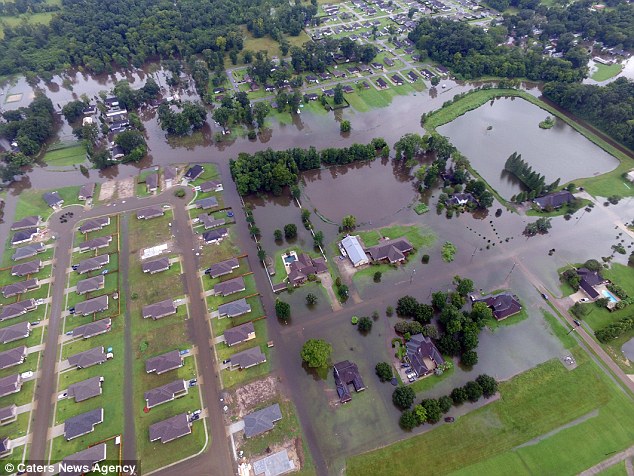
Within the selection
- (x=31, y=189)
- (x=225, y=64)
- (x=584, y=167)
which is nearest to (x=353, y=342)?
(x=584, y=167)

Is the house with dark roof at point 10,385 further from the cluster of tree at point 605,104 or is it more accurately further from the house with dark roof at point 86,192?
the cluster of tree at point 605,104

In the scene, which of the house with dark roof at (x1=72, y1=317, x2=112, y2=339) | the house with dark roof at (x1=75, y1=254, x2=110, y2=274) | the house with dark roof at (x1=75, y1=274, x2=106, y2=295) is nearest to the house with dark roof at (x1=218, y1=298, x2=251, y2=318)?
the house with dark roof at (x1=72, y1=317, x2=112, y2=339)

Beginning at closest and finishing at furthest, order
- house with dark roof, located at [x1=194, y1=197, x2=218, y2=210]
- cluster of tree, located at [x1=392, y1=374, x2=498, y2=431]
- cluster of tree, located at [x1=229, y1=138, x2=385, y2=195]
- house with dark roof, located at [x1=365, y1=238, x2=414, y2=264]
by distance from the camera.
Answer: cluster of tree, located at [x1=392, y1=374, x2=498, y2=431], house with dark roof, located at [x1=365, y1=238, x2=414, y2=264], house with dark roof, located at [x1=194, y1=197, x2=218, y2=210], cluster of tree, located at [x1=229, y1=138, x2=385, y2=195]

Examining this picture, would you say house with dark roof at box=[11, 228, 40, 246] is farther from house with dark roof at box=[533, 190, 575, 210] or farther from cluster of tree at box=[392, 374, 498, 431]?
house with dark roof at box=[533, 190, 575, 210]

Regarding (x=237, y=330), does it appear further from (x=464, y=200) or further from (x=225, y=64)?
(x=225, y=64)

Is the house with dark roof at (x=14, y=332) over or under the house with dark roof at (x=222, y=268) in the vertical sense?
under

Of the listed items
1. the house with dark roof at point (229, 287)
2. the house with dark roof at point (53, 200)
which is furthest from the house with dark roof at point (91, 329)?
the house with dark roof at point (53, 200)
